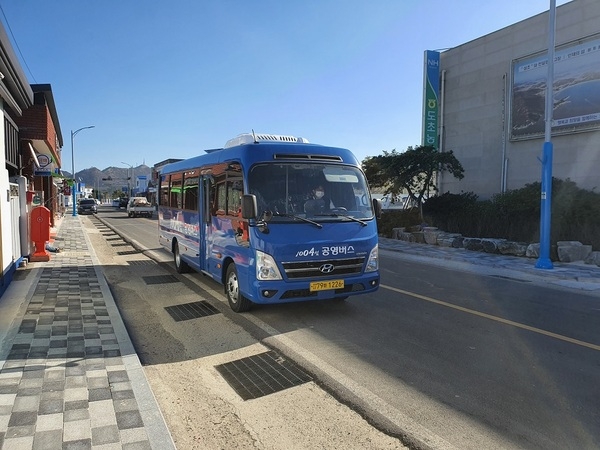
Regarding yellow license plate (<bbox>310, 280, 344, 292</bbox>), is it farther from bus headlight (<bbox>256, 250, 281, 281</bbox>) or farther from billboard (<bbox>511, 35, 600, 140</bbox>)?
billboard (<bbox>511, 35, 600, 140</bbox>)

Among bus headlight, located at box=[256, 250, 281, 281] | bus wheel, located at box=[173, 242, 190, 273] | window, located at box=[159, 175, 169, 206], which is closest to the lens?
bus headlight, located at box=[256, 250, 281, 281]

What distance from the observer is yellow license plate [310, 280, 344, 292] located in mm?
6121

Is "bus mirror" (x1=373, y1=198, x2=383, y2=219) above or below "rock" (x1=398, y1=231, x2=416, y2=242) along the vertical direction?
above

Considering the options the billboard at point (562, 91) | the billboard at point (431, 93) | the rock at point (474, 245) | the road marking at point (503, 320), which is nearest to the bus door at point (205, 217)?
the road marking at point (503, 320)

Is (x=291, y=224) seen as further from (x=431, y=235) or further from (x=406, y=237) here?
(x=406, y=237)

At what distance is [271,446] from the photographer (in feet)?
10.8

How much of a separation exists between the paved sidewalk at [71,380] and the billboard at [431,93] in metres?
19.2

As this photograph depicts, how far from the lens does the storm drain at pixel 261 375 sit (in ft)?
14.1

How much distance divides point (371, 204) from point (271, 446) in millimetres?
4443

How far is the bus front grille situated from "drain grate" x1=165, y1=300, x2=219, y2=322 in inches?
68.7

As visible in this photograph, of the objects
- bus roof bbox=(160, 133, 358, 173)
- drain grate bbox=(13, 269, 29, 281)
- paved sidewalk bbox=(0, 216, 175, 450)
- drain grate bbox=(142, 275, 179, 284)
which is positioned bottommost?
drain grate bbox=(142, 275, 179, 284)

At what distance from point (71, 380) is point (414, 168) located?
1690 cm

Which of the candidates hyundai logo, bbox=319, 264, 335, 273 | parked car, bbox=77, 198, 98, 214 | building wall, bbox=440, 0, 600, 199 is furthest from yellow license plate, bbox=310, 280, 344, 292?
parked car, bbox=77, 198, 98, 214

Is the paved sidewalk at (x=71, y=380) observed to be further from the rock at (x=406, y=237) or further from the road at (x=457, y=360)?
the rock at (x=406, y=237)
